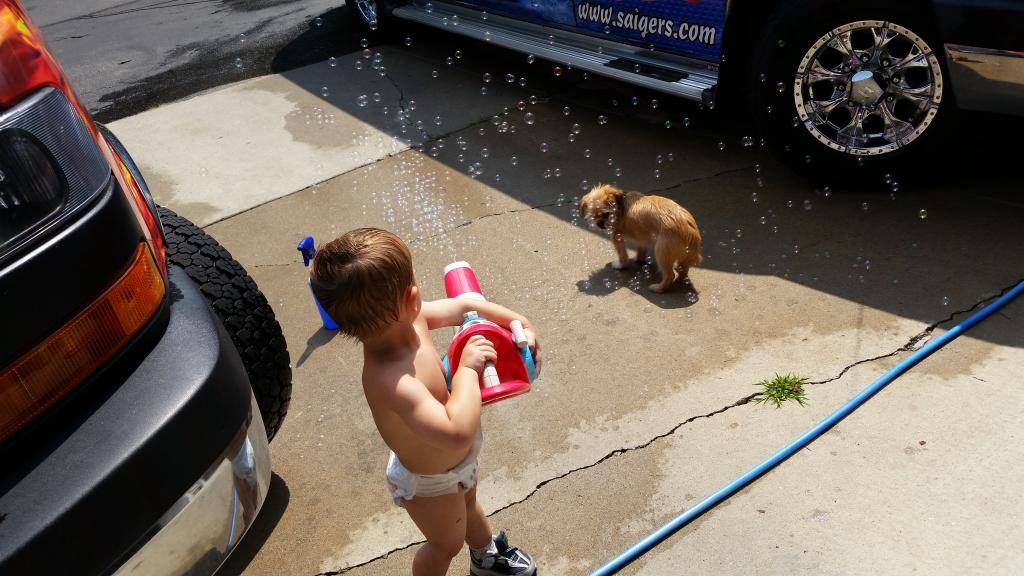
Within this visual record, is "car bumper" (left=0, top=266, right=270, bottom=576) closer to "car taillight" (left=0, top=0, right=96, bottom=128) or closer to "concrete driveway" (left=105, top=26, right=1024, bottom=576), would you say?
"car taillight" (left=0, top=0, right=96, bottom=128)

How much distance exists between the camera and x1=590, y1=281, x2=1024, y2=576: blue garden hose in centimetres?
224

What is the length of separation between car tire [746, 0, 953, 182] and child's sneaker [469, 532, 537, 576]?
2.39 meters

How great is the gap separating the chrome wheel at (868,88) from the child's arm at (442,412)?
99.7 inches

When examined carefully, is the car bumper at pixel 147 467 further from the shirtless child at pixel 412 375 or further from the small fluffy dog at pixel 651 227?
the small fluffy dog at pixel 651 227

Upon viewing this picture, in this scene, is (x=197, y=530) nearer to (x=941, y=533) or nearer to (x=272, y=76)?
(x=941, y=533)

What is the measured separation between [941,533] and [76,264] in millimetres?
2184

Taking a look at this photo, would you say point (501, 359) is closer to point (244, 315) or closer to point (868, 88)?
point (244, 315)

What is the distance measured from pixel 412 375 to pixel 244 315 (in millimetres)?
966

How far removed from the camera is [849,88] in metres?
3.53

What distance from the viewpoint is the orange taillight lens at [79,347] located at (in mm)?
1542

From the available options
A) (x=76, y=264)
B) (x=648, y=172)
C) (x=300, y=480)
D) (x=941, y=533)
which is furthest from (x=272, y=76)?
(x=941, y=533)

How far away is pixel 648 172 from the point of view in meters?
4.28

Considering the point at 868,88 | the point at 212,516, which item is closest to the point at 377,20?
the point at 868,88

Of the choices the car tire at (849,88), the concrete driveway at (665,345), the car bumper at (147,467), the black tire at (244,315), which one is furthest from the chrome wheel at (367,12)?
the car bumper at (147,467)
